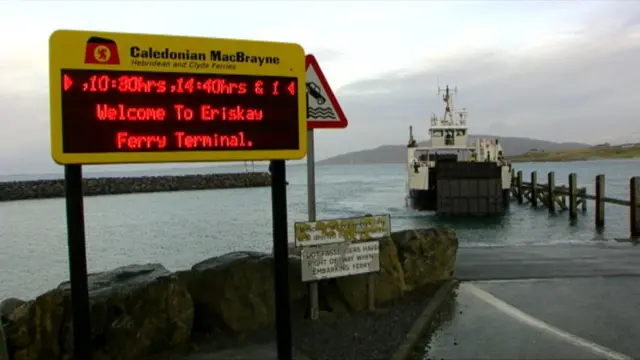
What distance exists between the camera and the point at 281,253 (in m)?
5.18

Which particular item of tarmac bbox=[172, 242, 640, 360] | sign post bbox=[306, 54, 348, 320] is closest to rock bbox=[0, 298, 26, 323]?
tarmac bbox=[172, 242, 640, 360]

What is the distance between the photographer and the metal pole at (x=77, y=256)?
4.36 meters

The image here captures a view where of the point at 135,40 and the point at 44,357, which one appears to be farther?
the point at 44,357

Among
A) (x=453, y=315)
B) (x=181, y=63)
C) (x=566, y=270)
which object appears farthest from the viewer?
(x=566, y=270)

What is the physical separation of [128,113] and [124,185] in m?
112

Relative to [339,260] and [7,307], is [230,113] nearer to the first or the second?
[339,260]

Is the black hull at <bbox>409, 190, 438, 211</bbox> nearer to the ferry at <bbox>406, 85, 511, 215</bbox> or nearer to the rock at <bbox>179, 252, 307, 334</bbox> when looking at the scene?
the ferry at <bbox>406, 85, 511, 215</bbox>

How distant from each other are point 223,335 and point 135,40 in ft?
11.2

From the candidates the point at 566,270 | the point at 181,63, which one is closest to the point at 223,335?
the point at 181,63

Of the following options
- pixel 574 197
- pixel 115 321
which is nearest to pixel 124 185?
pixel 574 197

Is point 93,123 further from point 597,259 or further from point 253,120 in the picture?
point 597,259

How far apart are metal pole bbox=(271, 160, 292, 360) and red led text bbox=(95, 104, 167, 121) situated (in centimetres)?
115

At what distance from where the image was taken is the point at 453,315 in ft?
23.2

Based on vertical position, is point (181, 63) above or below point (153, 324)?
above
